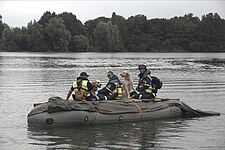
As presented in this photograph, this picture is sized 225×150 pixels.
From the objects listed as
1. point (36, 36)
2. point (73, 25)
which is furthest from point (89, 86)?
point (73, 25)

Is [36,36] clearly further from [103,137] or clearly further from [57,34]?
[103,137]

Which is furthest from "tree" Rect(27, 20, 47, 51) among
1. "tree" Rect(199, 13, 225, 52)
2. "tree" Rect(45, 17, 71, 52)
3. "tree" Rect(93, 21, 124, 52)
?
"tree" Rect(199, 13, 225, 52)

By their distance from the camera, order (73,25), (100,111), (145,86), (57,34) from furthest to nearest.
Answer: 1. (73,25)
2. (57,34)
3. (145,86)
4. (100,111)

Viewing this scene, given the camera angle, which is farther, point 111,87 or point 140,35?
point 140,35

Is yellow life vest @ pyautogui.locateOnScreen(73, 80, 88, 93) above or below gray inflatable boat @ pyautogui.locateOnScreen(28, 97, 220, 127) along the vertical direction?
above

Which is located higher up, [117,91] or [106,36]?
[106,36]

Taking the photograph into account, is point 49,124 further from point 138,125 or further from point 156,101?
point 156,101

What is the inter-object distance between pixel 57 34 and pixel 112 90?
7583 cm

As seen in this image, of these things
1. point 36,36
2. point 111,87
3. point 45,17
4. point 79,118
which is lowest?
point 79,118

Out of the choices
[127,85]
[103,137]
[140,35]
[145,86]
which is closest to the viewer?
[103,137]

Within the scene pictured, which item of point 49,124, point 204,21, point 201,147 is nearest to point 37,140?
point 49,124

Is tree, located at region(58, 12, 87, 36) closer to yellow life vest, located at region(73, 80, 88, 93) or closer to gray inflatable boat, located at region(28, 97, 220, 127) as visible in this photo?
gray inflatable boat, located at region(28, 97, 220, 127)

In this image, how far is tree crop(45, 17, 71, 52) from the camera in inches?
3410

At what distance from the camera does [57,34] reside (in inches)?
3423
